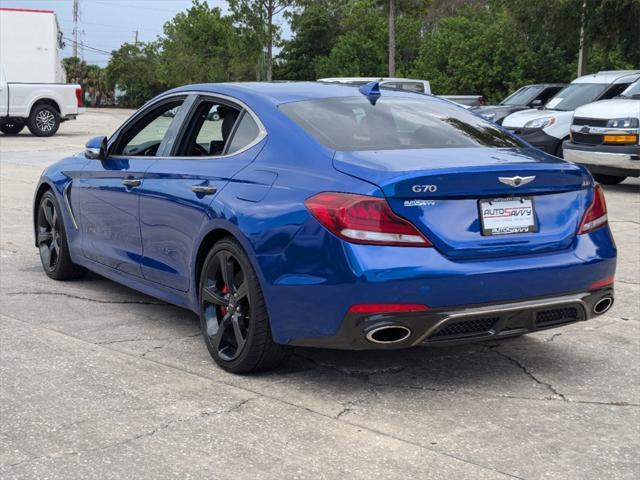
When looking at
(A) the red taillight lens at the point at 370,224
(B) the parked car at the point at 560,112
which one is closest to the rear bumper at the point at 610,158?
(B) the parked car at the point at 560,112

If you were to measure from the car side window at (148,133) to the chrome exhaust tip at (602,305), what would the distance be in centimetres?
271

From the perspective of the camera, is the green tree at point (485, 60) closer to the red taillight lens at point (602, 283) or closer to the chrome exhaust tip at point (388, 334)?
the red taillight lens at point (602, 283)

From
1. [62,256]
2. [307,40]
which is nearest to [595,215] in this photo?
[62,256]

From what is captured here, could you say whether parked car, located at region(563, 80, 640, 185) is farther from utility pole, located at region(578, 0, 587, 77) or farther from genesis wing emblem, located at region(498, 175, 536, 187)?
utility pole, located at region(578, 0, 587, 77)

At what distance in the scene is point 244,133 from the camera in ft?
18.2

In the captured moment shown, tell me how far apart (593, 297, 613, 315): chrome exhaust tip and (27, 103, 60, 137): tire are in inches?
972

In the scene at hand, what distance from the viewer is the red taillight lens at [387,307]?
457 cm

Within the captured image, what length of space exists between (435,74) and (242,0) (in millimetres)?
30064

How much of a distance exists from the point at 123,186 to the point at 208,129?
2.56ft

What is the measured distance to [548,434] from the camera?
4406 millimetres

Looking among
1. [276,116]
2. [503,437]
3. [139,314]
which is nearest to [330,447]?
[503,437]

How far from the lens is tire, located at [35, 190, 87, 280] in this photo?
749 cm

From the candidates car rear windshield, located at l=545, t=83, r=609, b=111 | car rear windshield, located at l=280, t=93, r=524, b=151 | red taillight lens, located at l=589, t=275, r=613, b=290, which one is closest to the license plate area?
red taillight lens, located at l=589, t=275, r=613, b=290

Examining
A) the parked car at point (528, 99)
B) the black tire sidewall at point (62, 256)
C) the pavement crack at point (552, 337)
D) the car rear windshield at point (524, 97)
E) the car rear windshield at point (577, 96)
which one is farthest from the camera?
the car rear windshield at point (524, 97)
